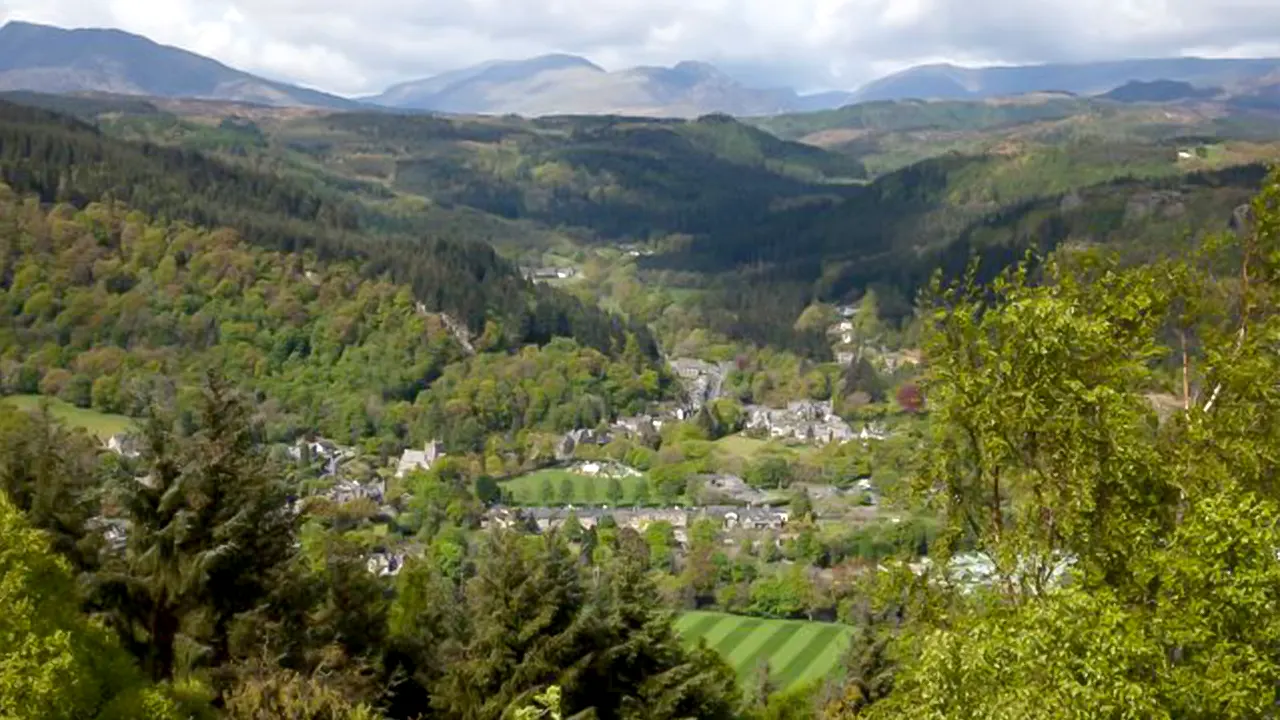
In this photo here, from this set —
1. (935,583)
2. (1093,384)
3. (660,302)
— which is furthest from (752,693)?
(660,302)

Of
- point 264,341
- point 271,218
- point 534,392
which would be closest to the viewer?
point 264,341

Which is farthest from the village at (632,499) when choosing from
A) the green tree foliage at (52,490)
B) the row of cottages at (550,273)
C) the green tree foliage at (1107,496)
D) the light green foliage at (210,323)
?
the row of cottages at (550,273)

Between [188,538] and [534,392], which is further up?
[188,538]

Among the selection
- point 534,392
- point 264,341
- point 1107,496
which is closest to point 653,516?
point 534,392

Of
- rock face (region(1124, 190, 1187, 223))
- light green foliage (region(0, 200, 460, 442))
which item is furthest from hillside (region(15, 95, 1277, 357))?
light green foliage (region(0, 200, 460, 442))

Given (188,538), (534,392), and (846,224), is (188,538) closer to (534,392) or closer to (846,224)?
(534,392)

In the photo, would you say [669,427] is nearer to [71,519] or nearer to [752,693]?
[752,693]
